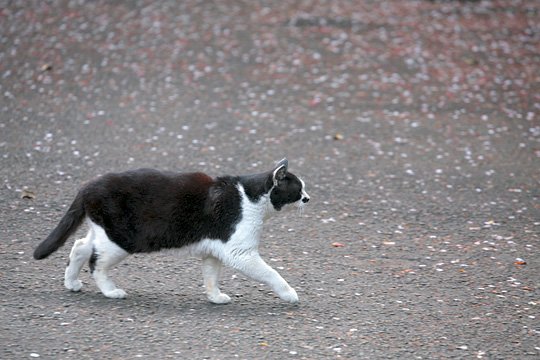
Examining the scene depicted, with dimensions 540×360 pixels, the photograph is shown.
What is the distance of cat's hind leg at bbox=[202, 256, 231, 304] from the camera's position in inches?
220

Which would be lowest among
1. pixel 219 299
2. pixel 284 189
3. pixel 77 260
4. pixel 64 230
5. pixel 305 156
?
pixel 305 156

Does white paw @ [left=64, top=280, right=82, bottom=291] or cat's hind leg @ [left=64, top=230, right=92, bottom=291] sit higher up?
cat's hind leg @ [left=64, top=230, right=92, bottom=291]

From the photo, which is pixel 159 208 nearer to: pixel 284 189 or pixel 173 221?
pixel 173 221

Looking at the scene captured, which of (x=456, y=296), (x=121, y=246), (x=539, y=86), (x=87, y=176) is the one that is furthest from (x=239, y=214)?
(x=539, y=86)

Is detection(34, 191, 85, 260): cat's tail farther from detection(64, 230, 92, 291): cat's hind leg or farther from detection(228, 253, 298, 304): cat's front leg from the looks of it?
detection(228, 253, 298, 304): cat's front leg

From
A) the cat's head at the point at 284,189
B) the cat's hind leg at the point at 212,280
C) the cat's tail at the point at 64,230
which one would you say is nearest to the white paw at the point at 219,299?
the cat's hind leg at the point at 212,280

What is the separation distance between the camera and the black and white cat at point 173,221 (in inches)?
211

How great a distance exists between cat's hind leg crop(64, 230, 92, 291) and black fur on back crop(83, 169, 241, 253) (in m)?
0.20

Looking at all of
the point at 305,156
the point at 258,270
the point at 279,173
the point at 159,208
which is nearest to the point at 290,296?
the point at 258,270

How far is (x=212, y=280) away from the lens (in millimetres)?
5578

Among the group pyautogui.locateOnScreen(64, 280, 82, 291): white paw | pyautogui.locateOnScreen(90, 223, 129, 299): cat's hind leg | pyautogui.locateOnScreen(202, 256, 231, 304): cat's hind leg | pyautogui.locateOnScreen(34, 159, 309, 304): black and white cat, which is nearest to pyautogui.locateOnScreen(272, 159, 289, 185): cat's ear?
pyautogui.locateOnScreen(34, 159, 309, 304): black and white cat

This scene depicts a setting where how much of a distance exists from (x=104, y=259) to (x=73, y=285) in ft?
1.26

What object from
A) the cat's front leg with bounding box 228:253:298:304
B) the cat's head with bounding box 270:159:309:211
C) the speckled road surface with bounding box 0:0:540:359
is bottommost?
the speckled road surface with bounding box 0:0:540:359

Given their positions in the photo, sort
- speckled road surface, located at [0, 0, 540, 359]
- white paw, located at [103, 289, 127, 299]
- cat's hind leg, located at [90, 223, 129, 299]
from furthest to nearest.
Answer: white paw, located at [103, 289, 127, 299] < cat's hind leg, located at [90, 223, 129, 299] < speckled road surface, located at [0, 0, 540, 359]
